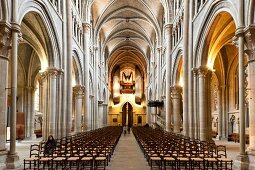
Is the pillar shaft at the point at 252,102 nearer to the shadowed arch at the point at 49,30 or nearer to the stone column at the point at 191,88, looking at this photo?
the stone column at the point at 191,88

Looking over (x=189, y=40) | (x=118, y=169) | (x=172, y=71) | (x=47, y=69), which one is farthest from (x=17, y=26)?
(x=172, y=71)

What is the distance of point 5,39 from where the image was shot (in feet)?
44.5

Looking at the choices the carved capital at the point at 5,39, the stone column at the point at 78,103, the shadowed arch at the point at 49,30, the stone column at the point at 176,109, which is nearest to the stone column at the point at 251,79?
the carved capital at the point at 5,39

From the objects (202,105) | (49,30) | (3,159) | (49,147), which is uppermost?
(49,30)

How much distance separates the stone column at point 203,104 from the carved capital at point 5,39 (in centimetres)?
1322

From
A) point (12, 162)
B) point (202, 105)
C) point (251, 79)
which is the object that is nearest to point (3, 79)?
point (12, 162)

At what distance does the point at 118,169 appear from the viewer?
44.6 feet

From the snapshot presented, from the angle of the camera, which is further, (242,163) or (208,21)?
(208,21)

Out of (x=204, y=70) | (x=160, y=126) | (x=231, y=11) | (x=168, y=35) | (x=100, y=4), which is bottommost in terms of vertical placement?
(x=160, y=126)

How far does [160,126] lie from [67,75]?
835 inches

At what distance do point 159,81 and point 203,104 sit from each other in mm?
24403

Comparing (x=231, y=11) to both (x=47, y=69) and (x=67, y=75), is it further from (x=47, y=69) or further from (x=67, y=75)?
(x=67, y=75)

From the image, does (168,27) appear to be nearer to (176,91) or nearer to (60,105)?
(176,91)

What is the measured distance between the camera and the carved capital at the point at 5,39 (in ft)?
43.1
